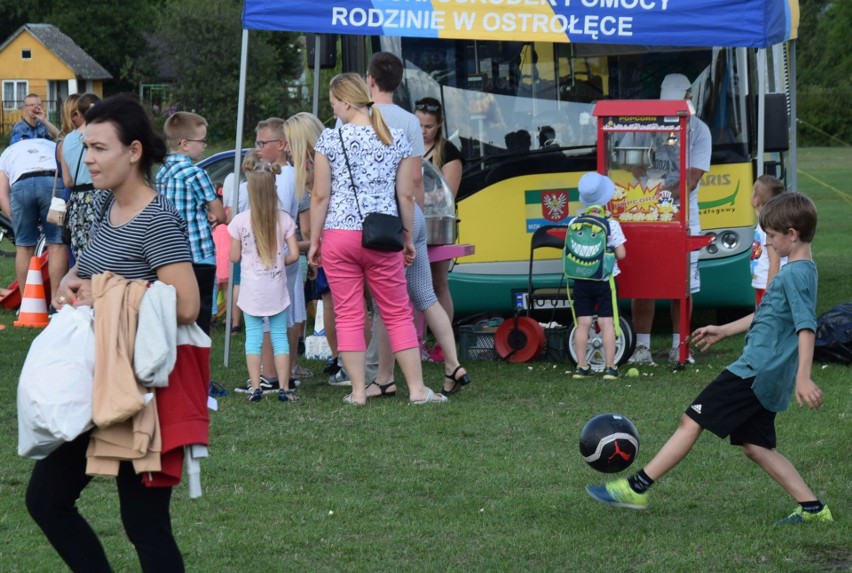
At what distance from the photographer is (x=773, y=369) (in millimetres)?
5512

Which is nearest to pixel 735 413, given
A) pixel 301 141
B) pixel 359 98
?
pixel 359 98

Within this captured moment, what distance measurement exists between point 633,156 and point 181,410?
21.9 feet

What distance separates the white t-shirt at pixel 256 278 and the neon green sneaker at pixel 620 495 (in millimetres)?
3190

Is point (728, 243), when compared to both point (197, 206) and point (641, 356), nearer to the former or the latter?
point (641, 356)

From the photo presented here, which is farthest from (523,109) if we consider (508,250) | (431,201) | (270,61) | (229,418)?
(270,61)

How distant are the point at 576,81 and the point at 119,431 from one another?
764 cm

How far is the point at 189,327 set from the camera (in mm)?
4043

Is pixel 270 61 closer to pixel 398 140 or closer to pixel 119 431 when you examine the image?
pixel 398 140

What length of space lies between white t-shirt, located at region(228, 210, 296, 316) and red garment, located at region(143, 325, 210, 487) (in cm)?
445

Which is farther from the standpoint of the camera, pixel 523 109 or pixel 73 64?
pixel 73 64

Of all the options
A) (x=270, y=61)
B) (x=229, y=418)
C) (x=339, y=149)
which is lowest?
(x=229, y=418)

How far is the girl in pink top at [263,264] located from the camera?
8422mm

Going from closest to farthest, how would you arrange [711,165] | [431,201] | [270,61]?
[431,201], [711,165], [270,61]

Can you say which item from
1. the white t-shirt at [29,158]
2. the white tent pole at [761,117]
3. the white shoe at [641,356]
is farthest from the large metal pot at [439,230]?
the white t-shirt at [29,158]
